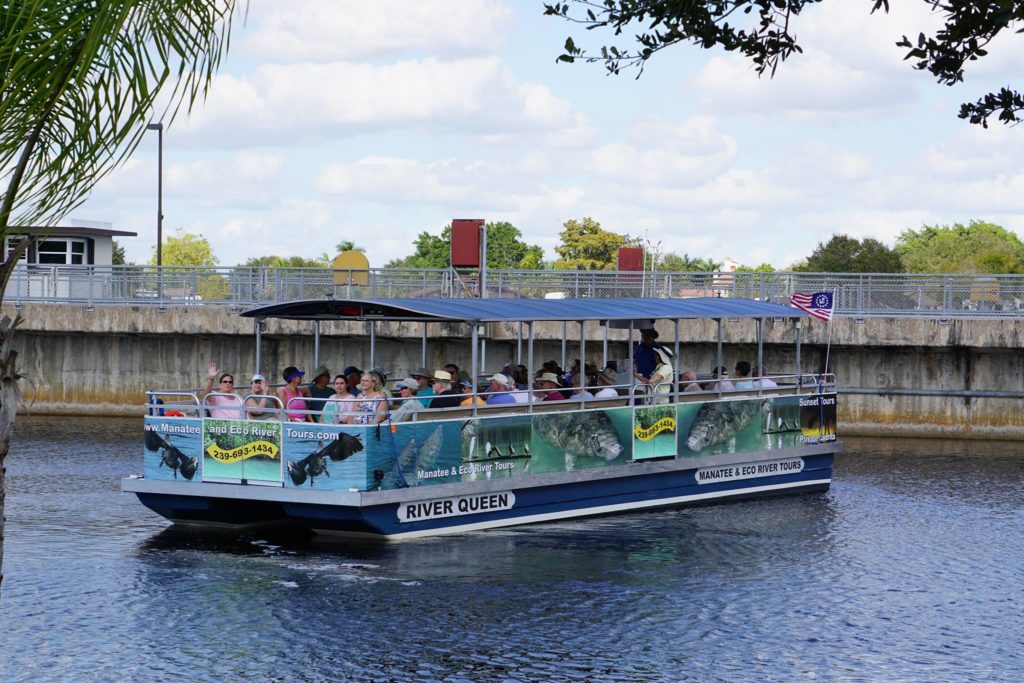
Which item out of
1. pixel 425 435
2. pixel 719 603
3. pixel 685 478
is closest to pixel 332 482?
pixel 425 435

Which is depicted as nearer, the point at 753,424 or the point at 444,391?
the point at 444,391

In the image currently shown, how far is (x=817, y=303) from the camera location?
23.8 meters

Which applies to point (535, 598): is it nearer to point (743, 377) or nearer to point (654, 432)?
point (654, 432)

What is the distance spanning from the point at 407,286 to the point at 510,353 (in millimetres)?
3429

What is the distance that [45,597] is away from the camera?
14.8 meters

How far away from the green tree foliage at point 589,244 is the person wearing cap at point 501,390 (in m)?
72.5

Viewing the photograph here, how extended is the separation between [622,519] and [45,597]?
28.4 ft

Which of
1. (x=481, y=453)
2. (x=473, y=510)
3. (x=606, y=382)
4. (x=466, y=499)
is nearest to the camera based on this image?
(x=481, y=453)

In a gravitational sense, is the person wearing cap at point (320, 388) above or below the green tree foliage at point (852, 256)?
below

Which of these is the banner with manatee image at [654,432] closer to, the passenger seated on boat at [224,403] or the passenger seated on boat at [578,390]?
the passenger seated on boat at [578,390]

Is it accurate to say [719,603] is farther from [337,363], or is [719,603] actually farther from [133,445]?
[337,363]

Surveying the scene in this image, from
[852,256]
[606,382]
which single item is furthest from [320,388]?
[852,256]

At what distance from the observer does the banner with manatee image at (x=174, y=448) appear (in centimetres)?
1755

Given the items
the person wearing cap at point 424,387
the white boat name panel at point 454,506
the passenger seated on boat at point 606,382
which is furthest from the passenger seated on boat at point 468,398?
the passenger seated on boat at point 606,382
